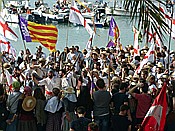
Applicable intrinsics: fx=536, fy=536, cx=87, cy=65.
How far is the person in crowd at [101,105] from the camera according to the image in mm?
10172

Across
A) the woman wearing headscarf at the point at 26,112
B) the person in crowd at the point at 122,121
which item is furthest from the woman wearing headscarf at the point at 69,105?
the person in crowd at the point at 122,121

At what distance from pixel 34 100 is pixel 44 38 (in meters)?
5.35

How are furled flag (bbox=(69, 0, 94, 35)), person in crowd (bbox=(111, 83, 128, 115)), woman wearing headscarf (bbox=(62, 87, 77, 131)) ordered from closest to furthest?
1. person in crowd (bbox=(111, 83, 128, 115))
2. woman wearing headscarf (bbox=(62, 87, 77, 131))
3. furled flag (bbox=(69, 0, 94, 35))

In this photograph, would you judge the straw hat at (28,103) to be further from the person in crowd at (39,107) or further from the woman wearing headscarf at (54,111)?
the woman wearing headscarf at (54,111)

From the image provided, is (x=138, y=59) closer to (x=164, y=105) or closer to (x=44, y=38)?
(x=44, y=38)

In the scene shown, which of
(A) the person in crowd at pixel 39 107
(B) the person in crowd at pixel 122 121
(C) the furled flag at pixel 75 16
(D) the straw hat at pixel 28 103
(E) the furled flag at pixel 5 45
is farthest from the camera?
(C) the furled flag at pixel 75 16

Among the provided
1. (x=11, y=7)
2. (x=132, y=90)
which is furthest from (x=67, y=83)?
(x=11, y=7)

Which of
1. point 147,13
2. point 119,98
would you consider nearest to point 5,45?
point 119,98

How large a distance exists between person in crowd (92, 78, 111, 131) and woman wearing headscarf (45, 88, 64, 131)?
26.5 inches

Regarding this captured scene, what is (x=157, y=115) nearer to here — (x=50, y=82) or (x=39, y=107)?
(x=39, y=107)

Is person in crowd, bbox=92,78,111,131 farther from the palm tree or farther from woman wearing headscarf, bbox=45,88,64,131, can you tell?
the palm tree

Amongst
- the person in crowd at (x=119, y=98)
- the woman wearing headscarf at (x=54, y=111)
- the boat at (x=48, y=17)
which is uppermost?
the person in crowd at (x=119, y=98)

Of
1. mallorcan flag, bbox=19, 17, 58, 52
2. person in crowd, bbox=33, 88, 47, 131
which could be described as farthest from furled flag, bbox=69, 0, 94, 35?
person in crowd, bbox=33, 88, 47, 131

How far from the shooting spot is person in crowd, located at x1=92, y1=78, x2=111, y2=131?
10.2 m
